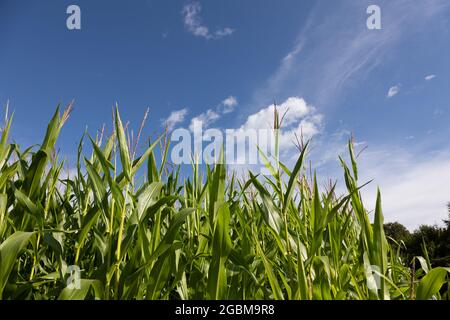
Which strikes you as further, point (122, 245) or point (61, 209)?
point (61, 209)

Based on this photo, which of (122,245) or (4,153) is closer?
(122,245)

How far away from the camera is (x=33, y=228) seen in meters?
1.61

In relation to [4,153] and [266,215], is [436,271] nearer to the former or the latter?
[266,215]

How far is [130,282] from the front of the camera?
126cm

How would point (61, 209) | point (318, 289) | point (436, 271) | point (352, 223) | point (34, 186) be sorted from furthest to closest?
1. point (352, 223)
2. point (61, 209)
3. point (34, 186)
4. point (318, 289)
5. point (436, 271)

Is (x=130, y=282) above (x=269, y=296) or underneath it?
above

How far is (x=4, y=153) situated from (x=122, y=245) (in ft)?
2.82

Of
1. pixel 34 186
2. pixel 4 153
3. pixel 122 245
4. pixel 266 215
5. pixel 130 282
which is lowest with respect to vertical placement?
pixel 130 282

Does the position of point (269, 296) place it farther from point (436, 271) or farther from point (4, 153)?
point (4, 153)

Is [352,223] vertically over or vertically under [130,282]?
over
